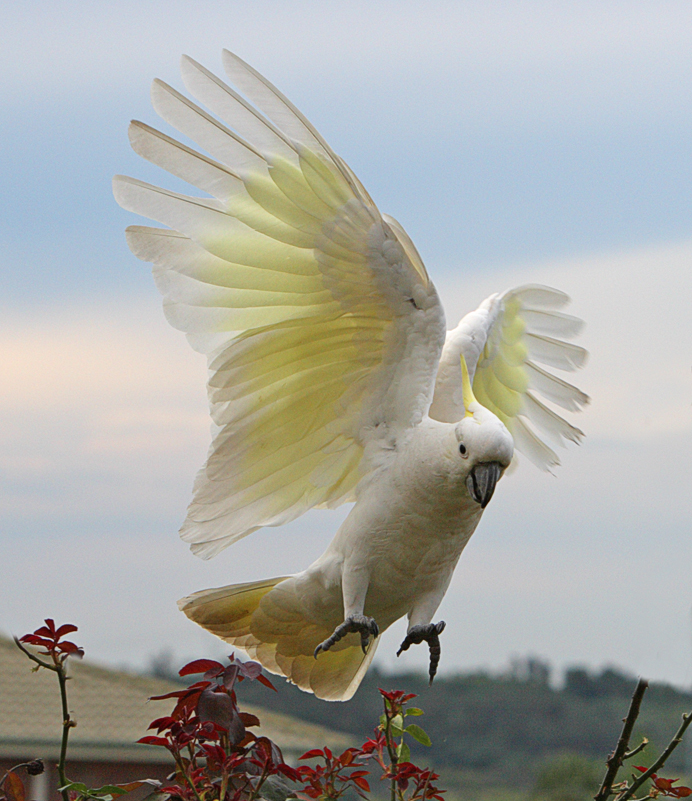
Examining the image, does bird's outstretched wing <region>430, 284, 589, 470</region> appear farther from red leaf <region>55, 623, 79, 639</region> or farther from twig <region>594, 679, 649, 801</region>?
red leaf <region>55, 623, 79, 639</region>

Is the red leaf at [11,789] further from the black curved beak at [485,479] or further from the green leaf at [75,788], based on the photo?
the black curved beak at [485,479]

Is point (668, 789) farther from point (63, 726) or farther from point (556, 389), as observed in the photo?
point (556, 389)

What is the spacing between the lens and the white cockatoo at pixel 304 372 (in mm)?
1442

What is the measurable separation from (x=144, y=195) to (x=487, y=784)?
4.45 m

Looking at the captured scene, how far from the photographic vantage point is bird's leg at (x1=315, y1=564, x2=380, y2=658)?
1.54 meters

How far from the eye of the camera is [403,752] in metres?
1.36

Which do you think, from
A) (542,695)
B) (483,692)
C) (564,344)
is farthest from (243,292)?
(542,695)

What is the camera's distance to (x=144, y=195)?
1447 millimetres

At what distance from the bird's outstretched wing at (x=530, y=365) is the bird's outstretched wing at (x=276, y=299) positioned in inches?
19.2

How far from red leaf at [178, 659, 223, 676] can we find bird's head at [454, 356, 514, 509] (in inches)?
20.3

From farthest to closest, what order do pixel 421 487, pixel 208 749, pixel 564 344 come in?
pixel 564 344, pixel 421 487, pixel 208 749

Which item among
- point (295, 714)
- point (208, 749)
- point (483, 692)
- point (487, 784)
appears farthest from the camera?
point (483, 692)

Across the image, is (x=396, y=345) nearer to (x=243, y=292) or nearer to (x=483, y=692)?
(x=243, y=292)

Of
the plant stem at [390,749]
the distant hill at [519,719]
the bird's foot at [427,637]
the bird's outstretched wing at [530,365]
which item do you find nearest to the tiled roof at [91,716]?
the distant hill at [519,719]
